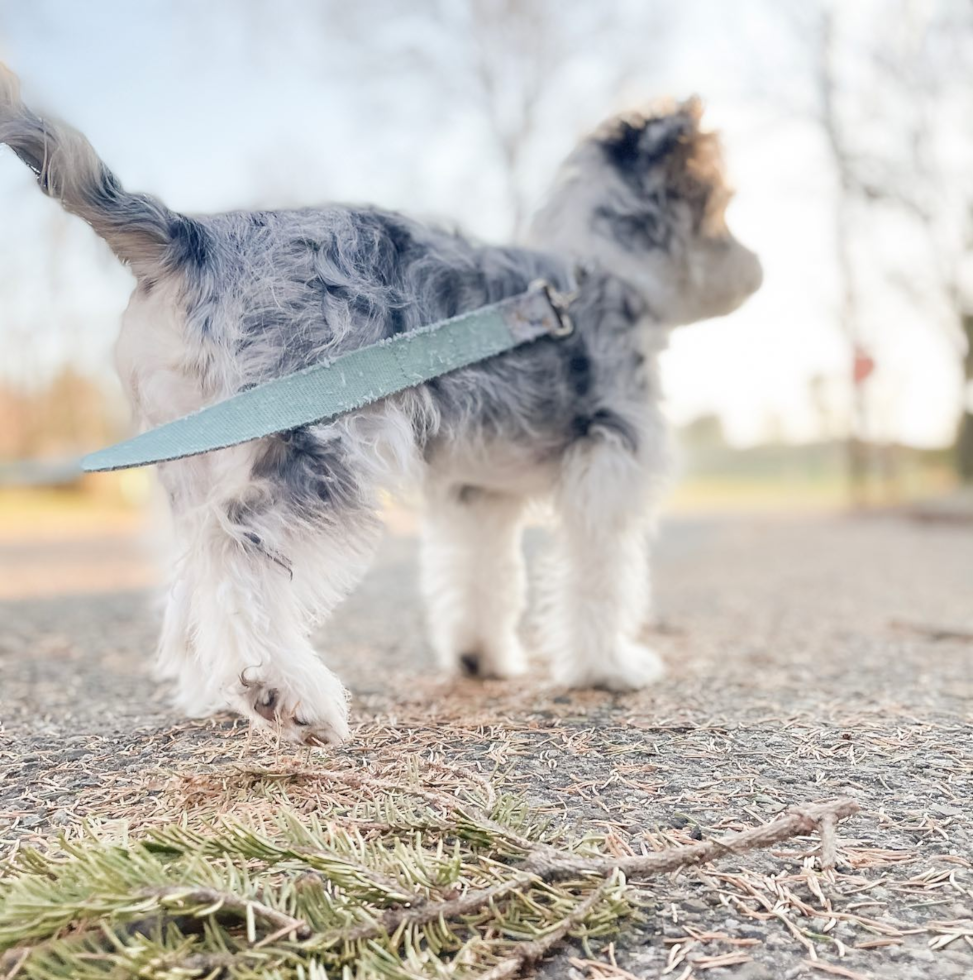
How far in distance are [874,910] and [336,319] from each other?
6.70 ft

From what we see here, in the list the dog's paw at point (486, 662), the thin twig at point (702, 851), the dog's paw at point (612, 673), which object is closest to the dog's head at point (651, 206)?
the dog's paw at point (612, 673)

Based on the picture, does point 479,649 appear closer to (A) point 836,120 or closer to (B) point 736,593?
(B) point 736,593

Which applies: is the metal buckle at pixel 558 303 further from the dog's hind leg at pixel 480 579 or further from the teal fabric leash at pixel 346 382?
the dog's hind leg at pixel 480 579

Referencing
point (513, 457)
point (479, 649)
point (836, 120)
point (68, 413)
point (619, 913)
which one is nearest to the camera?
point (619, 913)

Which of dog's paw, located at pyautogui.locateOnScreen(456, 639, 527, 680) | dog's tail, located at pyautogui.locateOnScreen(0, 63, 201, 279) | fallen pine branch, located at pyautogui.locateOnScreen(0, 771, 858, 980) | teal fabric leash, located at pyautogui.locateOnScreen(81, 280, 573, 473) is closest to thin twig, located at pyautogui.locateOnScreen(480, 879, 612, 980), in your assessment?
fallen pine branch, located at pyautogui.locateOnScreen(0, 771, 858, 980)

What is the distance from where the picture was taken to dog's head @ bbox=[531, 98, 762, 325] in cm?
390

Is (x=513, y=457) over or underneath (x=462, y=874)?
over

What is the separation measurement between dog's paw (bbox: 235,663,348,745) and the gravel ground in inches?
3.7

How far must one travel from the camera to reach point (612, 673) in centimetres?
366

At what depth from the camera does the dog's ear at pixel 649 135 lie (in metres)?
3.93

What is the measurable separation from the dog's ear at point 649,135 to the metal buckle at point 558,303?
93 cm

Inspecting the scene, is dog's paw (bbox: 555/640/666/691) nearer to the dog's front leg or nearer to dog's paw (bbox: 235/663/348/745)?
the dog's front leg

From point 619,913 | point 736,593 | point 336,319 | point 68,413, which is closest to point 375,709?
point 336,319

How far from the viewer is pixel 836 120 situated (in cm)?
1631
